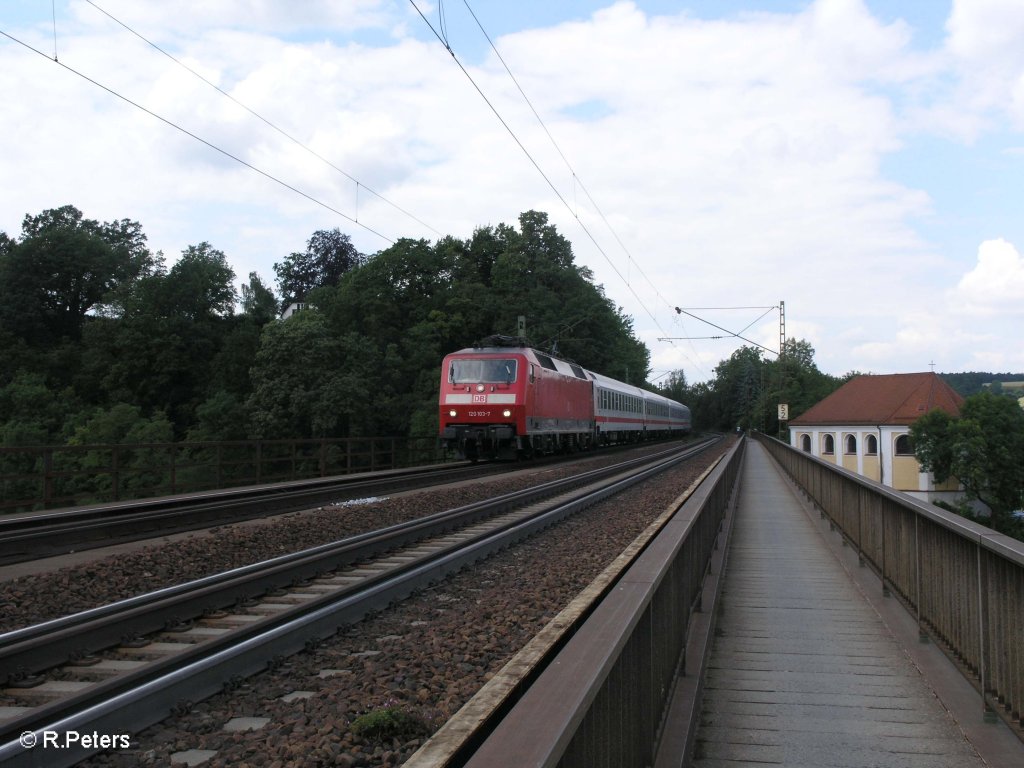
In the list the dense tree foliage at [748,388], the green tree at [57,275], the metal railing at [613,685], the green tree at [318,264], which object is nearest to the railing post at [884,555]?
the metal railing at [613,685]

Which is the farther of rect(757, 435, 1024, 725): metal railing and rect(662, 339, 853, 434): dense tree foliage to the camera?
rect(662, 339, 853, 434): dense tree foliage

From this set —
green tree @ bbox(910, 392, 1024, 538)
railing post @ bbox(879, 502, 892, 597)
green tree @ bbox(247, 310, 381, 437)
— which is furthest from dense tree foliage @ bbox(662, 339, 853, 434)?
railing post @ bbox(879, 502, 892, 597)

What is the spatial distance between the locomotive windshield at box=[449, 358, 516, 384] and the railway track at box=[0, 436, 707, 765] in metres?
15.7

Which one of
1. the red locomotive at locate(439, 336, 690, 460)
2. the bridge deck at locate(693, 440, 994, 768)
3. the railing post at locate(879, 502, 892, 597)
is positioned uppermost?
the red locomotive at locate(439, 336, 690, 460)

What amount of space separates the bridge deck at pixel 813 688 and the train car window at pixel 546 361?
65.3 feet

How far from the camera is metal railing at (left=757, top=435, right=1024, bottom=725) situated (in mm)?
3812

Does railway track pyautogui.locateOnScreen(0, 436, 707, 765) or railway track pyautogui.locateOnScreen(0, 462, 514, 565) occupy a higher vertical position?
railway track pyautogui.locateOnScreen(0, 462, 514, 565)

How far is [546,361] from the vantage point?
29.6 m

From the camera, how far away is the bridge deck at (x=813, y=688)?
4.12 metres

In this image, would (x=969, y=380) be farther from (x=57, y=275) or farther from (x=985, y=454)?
(x=57, y=275)

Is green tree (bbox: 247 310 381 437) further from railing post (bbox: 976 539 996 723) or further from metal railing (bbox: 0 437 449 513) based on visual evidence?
railing post (bbox: 976 539 996 723)

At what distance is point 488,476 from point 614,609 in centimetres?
2129

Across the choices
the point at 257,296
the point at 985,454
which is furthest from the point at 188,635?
the point at 257,296

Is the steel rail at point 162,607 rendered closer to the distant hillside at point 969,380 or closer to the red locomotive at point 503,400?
the red locomotive at point 503,400
